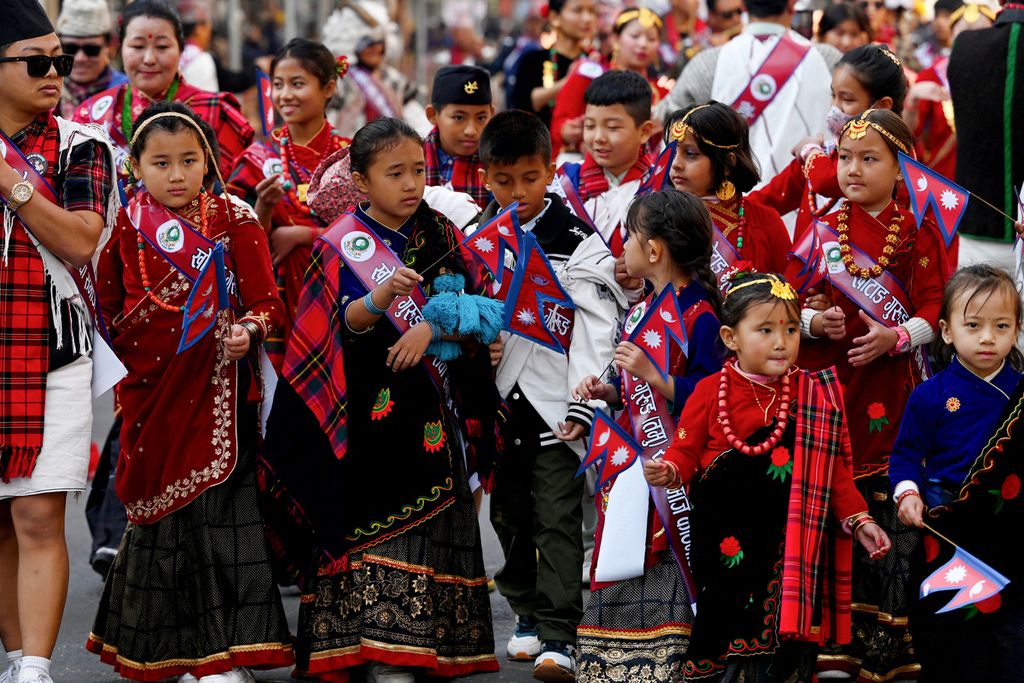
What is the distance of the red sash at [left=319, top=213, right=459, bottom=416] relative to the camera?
4.96 m

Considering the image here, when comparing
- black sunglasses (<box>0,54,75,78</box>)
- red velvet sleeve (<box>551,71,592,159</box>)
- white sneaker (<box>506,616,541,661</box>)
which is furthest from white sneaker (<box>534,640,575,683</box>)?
red velvet sleeve (<box>551,71,592,159</box>)

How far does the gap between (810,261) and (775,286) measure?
72 cm

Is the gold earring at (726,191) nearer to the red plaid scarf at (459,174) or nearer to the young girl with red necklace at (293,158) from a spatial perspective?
the red plaid scarf at (459,174)

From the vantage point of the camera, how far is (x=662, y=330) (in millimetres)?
4543

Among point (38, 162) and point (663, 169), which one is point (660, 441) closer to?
point (663, 169)

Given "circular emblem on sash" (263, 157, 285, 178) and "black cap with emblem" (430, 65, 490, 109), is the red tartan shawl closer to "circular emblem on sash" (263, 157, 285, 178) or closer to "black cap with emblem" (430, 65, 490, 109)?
"black cap with emblem" (430, 65, 490, 109)

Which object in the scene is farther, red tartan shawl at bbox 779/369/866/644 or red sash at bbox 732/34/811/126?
red sash at bbox 732/34/811/126

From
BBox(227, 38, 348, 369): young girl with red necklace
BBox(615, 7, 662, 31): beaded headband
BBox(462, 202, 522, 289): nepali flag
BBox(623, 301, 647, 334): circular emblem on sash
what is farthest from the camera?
BBox(615, 7, 662, 31): beaded headband

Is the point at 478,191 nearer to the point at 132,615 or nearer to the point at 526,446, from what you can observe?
the point at 526,446

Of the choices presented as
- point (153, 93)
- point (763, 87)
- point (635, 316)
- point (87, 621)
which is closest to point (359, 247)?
point (635, 316)

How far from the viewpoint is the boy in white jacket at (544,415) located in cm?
513

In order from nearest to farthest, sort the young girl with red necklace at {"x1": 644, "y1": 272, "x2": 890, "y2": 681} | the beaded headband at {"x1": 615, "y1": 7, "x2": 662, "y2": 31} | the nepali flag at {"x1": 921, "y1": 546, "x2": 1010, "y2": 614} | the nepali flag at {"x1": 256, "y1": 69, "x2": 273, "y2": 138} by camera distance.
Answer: the nepali flag at {"x1": 921, "y1": 546, "x2": 1010, "y2": 614} → the young girl with red necklace at {"x1": 644, "y1": 272, "x2": 890, "y2": 681} → the nepali flag at {"x1": 256, "y1": 69, "x2": 273, "y2": 138} → the beaded headband at {"x1": 615, "y1": 7, "x2": 662, "y2": 31}

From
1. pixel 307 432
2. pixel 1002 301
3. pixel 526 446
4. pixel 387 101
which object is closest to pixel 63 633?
pixel 307 432

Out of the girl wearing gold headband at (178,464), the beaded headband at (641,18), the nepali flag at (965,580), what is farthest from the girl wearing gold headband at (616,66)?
the nepali flag at (965,580)
